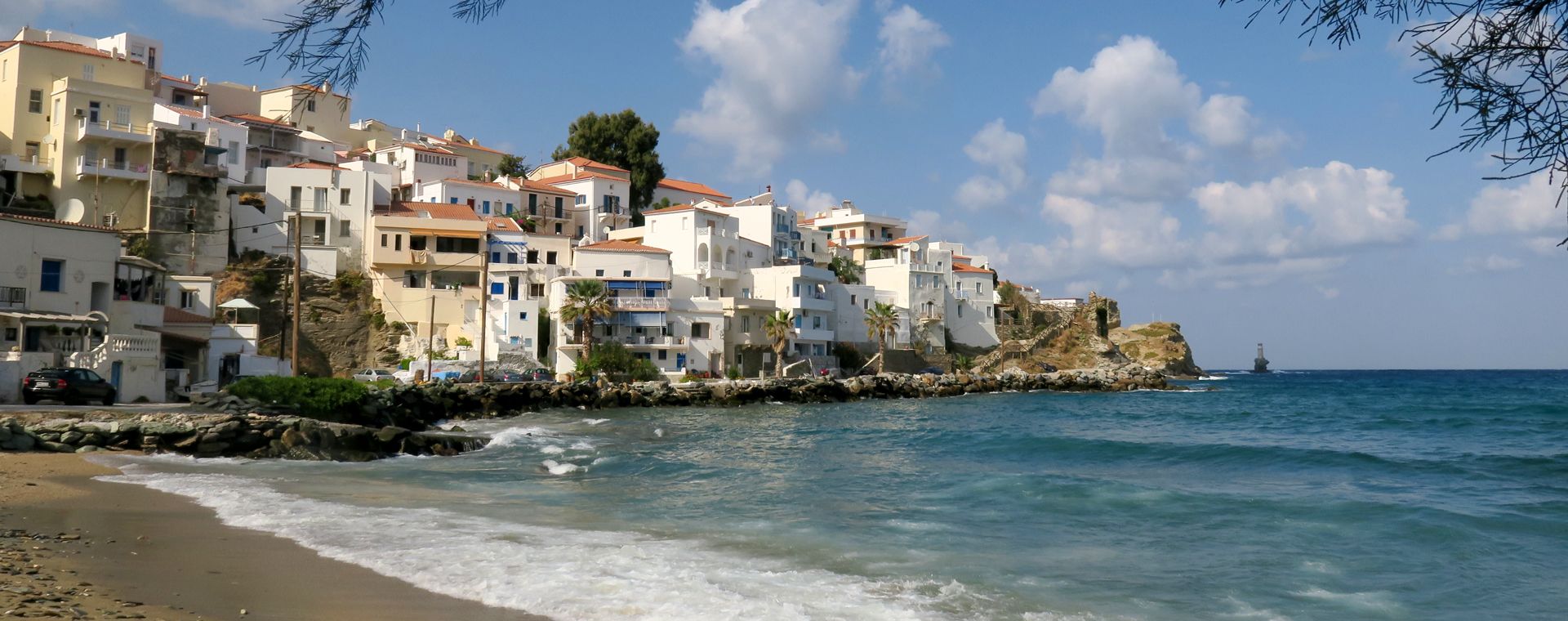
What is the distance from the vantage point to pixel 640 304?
64.4 m

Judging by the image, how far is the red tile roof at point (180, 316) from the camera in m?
39.2

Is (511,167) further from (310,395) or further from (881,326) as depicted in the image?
(310,395)

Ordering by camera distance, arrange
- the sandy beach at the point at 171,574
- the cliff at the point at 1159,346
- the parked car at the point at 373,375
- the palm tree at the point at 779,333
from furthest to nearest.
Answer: the cliff at the point at 1159,346, the palm tree at the point at 779,333, the parked car at the point at 373,375, the sandy beach at the point at 171,574

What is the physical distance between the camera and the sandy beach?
8.58 meters

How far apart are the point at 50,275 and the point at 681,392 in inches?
1178

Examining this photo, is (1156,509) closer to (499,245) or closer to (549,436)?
(549,436)

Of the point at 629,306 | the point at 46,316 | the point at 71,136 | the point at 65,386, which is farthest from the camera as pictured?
the point at 629,306

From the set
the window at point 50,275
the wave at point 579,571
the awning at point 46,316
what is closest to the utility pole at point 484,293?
the window at point 50,275

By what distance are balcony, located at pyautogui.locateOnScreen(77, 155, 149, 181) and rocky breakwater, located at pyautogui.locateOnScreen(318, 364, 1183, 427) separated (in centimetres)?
2049

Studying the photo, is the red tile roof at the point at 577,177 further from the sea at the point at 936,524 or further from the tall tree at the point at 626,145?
the sea at the point at 936,524

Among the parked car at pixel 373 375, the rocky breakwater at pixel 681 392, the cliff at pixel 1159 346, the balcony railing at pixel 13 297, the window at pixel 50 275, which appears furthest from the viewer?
the cliff at pixel 1159 346

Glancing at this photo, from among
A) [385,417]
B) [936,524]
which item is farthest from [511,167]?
[936,524]

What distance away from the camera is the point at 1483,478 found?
24.5m

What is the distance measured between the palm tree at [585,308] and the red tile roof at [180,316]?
869 inches
